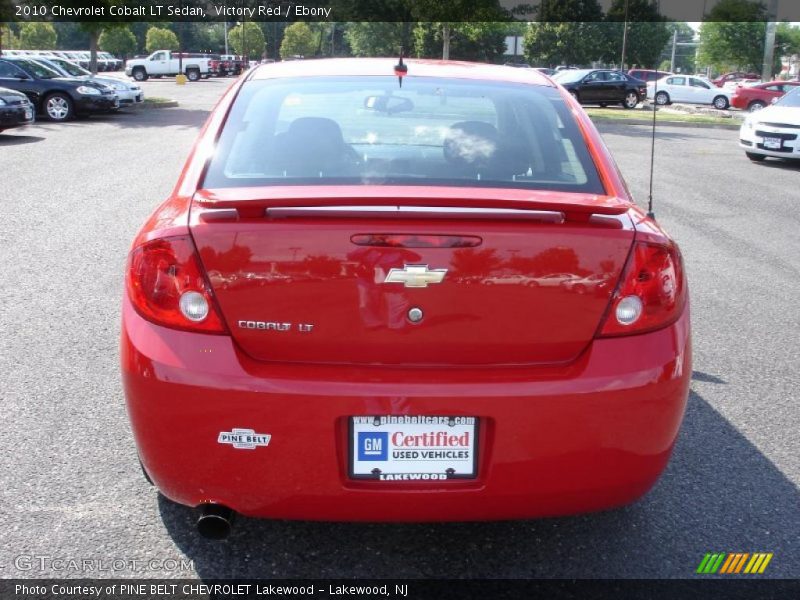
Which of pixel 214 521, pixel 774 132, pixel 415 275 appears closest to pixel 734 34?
pixel 774 132

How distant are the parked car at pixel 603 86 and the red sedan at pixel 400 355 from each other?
3178 centimetres

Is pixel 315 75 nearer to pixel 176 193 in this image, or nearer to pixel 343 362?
pixel 176 193

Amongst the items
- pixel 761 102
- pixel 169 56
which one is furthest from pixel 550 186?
pixel 169 56

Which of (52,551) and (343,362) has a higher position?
(343,362)

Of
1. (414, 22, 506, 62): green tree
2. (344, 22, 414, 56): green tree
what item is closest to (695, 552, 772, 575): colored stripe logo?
(414, 22, 506, 62): green tree

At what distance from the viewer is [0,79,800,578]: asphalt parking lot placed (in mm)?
2973

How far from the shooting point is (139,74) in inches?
2242

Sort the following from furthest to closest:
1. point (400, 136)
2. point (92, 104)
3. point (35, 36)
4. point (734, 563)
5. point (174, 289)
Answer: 1. point (35, 36)
2. point (92, 104)
3. point (400, 136)
4. point (734, 563)
5. point (174, 289)

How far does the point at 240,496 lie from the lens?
2.60 meters

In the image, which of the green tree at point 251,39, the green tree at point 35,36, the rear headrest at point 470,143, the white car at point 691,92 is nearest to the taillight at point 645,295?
the rear headrest at point 470,143

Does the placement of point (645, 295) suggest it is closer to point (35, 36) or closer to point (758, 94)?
point (758, 94)

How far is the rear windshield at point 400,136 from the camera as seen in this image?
2.99 m

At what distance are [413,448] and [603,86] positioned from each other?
32860 millimetres

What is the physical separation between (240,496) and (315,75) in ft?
6.12
